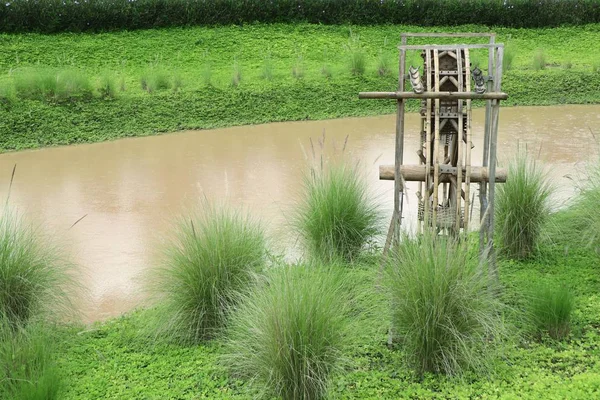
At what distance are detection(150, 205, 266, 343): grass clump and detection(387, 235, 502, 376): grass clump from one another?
1.01m

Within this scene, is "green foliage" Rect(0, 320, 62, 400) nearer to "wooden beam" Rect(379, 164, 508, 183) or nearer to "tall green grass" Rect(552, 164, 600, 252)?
"wooden beam" Rect(379, 164, 508, 183)

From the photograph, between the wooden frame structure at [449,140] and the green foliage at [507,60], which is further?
the green foliage at [507,60]

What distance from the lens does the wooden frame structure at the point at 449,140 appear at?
16.3 feet

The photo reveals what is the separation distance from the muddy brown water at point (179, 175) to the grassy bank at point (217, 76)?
55 cm

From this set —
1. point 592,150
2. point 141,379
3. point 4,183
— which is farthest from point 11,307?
point 592,150

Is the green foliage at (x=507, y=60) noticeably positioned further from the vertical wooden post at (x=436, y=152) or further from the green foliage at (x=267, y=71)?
the vertical wooden post at (x=436, y=152)

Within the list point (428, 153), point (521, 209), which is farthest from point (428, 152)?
point (521, 209)

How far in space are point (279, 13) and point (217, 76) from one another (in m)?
3.53

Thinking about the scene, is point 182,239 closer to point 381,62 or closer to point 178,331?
point 178,331

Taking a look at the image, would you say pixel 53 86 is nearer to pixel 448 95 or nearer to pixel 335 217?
pixel 335 217

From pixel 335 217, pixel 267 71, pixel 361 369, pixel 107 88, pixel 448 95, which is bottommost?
pixel 361 369

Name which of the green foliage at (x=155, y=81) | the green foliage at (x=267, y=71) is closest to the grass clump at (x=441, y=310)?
the green foliage at (x=155, y=81)

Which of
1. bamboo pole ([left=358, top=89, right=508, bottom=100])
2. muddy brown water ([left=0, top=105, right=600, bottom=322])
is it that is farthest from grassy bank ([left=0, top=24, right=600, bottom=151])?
bamboo pole ([left=358, top=89, right=508, bottom=100])

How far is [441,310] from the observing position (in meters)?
4.31
